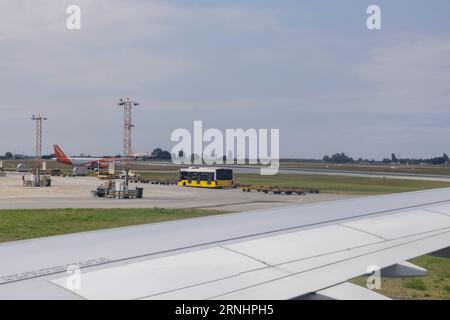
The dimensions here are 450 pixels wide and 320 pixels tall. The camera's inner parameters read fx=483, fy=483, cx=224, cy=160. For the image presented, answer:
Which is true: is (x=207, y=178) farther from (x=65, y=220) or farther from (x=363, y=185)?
(x=65, y=220)

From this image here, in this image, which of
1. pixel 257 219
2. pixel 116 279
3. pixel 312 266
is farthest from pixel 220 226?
pixel 116 279

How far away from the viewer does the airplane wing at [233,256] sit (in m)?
3.67

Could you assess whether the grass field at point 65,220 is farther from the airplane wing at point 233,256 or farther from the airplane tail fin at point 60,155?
the airplane tail fin at point 60,155

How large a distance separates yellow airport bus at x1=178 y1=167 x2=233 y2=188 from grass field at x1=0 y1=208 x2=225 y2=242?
2987 cm

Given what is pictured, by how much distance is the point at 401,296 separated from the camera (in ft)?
34.2

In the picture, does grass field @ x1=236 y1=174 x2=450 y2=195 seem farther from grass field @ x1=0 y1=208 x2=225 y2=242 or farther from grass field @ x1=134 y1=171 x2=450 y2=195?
grass field @ x1=0 y1=208 x2=225 y2=242

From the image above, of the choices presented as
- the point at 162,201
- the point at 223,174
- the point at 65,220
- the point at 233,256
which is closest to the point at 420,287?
the point at 233,256

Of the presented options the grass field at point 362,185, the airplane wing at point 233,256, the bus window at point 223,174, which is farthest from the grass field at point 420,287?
the bus window at point 223,174

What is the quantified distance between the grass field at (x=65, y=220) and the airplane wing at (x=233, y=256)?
15.2m

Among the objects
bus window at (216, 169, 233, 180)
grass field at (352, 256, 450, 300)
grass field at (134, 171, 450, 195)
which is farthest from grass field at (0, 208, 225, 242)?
grass field at (134, 171, 450, 195)

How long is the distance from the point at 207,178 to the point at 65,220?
3883 centimetres

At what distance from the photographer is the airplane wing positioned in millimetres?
3672

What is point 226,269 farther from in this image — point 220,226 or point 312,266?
point 220,226
